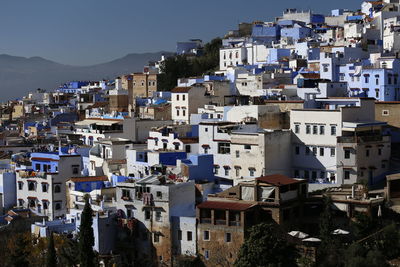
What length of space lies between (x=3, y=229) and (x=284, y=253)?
51.6ft

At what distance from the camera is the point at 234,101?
1820 inches

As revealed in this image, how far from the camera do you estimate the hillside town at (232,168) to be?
27.7 meters

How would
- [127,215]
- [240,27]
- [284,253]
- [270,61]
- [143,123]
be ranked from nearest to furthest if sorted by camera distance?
[284,253] < [127,215] < [143,123] < [270,61] < [240,27]

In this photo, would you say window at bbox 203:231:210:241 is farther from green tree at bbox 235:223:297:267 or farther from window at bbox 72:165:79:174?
window at bbox 72:165:79:174

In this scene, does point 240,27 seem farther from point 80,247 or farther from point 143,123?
point 80,247

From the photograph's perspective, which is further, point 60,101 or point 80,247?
point 60,101

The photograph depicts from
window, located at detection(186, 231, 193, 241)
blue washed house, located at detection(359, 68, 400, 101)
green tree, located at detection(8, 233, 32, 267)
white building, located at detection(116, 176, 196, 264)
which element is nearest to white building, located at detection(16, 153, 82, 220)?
green tree, located at detection(8, 233, 32, 267)

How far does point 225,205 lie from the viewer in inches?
1096

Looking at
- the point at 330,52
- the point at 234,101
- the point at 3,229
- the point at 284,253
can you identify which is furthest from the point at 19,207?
the point at 330,52

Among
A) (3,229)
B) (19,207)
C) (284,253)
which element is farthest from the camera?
(19,207)

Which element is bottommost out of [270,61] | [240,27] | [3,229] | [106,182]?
[3,229]

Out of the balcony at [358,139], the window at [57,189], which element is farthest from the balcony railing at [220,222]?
the window at [57,189]

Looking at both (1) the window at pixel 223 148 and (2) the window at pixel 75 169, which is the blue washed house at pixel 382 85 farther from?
(2) the window at pixel 75 169

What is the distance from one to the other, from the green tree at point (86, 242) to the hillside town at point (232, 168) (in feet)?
1.01
